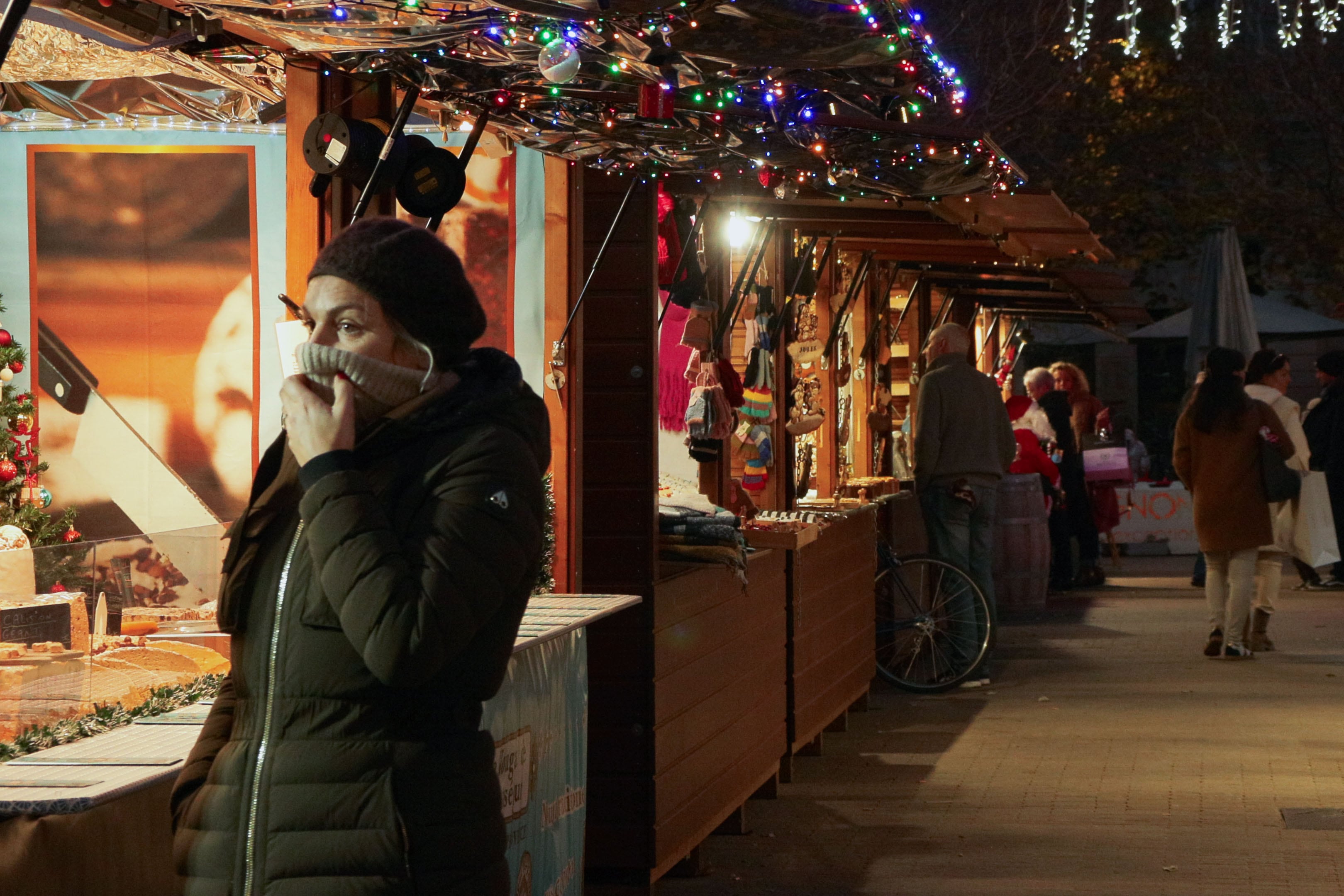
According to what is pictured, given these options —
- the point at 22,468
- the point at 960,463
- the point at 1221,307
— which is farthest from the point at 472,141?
the point at 1221,307

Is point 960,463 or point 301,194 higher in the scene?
point 301,194

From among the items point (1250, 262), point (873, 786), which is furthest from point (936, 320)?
point (1250, 262)

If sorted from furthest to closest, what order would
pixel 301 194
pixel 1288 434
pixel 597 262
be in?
pixel 1288 434 < pixel 597 262 < pixel 301 194

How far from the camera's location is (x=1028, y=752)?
8336 mm

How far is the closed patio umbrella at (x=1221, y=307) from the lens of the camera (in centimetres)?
1977

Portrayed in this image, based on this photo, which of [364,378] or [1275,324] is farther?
[1275,324]

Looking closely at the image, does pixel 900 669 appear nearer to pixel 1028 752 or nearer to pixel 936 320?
pixel 1028 752

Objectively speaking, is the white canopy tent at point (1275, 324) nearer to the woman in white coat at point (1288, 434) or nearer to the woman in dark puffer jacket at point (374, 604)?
the woman in white coat at point (1288, 434)

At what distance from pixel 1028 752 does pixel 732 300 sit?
2.66m

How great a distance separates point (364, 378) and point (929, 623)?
8141 millimetres

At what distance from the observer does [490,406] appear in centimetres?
263

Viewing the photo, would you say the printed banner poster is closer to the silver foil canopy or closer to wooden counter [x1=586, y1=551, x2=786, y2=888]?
wooden counter [x1=586, y1=551, x2=786, y2=888]

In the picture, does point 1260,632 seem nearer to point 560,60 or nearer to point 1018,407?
point 1018,407

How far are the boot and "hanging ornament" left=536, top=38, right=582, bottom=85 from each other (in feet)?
28.5
